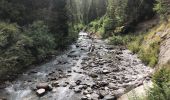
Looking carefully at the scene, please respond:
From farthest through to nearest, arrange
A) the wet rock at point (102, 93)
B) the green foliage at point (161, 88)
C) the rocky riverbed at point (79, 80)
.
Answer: the rocky riverbed at point (79, 80) < the wet rock at point (102, 93) < the green foliage at point (161, 88)

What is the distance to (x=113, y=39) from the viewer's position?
37.8 m

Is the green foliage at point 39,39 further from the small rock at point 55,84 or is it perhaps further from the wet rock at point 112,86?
the wet rock at point 112,86

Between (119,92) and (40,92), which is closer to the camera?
(119,92)

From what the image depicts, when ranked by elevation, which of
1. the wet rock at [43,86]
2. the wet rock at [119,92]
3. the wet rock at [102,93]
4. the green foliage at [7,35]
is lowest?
the wet rock at [43,86]

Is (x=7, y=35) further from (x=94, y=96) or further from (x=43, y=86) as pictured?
(x=94, y=96)

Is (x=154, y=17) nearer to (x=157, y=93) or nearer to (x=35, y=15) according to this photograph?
(x=35, y=15)

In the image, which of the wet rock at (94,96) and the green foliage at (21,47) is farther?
the green foliage at (21,47)

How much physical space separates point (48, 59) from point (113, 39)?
15.5m

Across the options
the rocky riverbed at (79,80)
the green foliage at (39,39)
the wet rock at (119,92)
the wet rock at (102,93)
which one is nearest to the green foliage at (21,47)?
the green foliage at (39,39)

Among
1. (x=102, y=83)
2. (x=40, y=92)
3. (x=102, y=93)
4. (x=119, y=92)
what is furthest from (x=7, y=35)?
(x=119, y=92)

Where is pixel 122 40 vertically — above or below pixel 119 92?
below

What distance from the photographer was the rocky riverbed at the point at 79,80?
14570 mm

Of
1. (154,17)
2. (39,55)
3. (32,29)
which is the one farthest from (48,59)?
(154,17)

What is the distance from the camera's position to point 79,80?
1738cm
